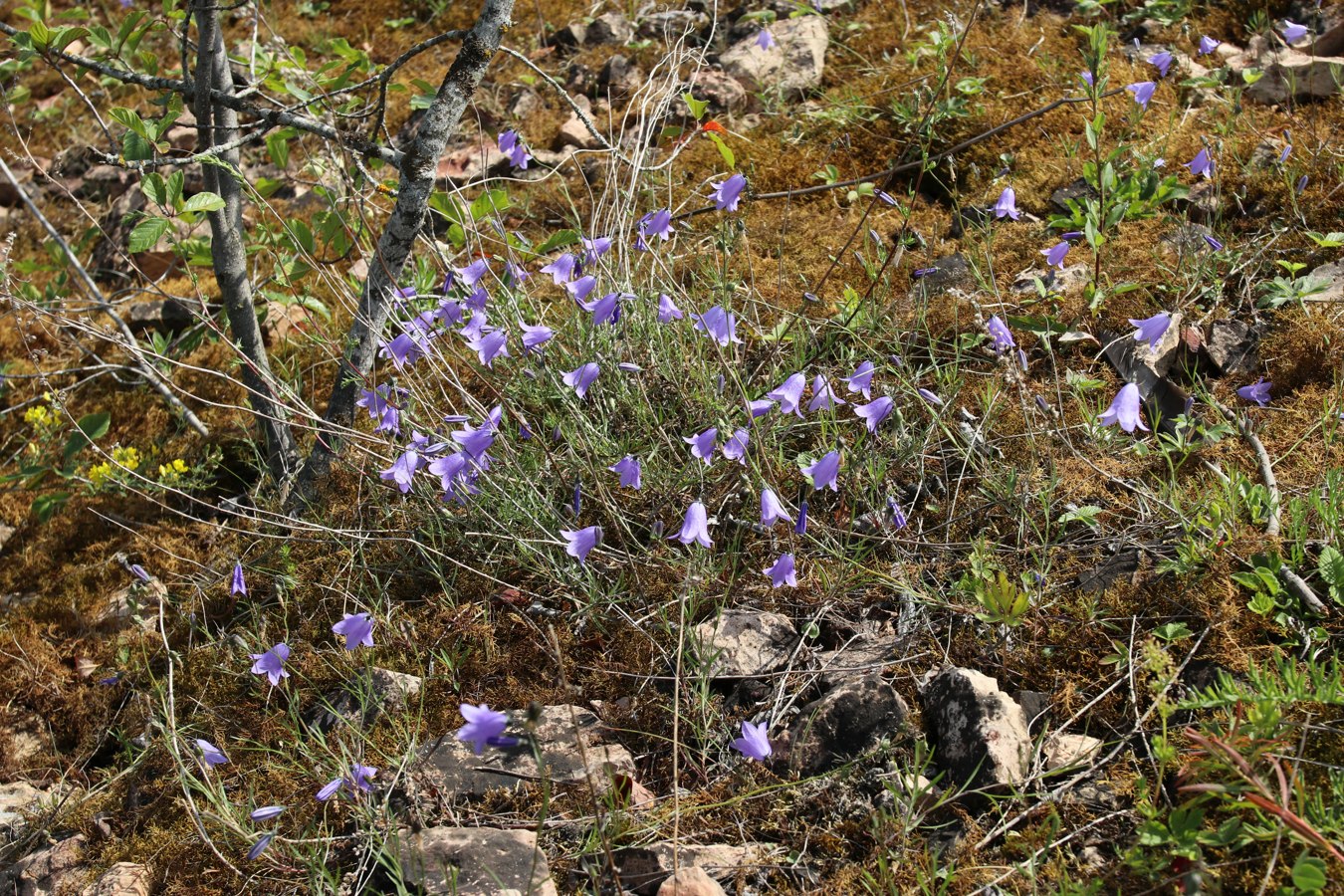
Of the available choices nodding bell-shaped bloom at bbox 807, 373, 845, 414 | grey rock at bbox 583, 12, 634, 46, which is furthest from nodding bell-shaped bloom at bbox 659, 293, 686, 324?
grey rock at bbox 583, 12, 634, 46

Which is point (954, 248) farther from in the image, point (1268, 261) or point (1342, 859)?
point (1342, 859)

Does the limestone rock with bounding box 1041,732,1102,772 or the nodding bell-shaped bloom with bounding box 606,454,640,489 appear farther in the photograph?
the nodding bell-shaped bloom with bounding box 606,454,640,489

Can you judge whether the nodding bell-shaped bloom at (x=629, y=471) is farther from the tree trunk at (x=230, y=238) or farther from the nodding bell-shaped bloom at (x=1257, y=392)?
the nodding bell-shaped bloom at (x=1257, y=392)

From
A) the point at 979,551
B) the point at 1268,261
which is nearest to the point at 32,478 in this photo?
the point at 979,551

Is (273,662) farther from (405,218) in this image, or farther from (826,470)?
(826,470)

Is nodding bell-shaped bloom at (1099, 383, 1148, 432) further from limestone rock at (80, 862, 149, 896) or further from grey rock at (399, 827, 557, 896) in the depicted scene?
limestone rock at (80, 862, 149, 896)

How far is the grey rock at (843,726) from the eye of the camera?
6.81ft

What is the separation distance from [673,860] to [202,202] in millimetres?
1913

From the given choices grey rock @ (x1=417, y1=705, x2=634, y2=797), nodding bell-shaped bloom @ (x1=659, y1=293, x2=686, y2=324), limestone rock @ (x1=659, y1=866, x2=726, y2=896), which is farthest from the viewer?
nodding bell-shaped bloom @ (x1=659, y1=293, x2=686, y2=324)

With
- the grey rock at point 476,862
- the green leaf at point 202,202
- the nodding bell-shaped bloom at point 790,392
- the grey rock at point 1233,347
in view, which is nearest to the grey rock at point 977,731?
the nodding bell-shaped bloom at point 790,392

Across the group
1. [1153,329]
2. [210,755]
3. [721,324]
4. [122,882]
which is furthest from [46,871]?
[1153,329]

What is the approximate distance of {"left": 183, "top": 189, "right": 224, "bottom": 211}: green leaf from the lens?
8.09 ft

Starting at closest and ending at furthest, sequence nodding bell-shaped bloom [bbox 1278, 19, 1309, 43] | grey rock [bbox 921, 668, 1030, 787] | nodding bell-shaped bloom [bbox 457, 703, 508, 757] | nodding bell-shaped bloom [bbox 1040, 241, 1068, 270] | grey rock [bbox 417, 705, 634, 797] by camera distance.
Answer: nodding bell-shaped bloom [bbox 457, 703, 508, 757]
grey rock [bbox 921, 668, 1030, 787]
grey rock [bbox 417, 705, 634, 797]
nodding bell-shaped bloom [bbox 1040, 241, 1068, 270]
nodding bell-shaped bloom [bbox 1278, 19, 1309, 43]

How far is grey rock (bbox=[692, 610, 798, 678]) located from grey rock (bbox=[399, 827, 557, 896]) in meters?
0.55
